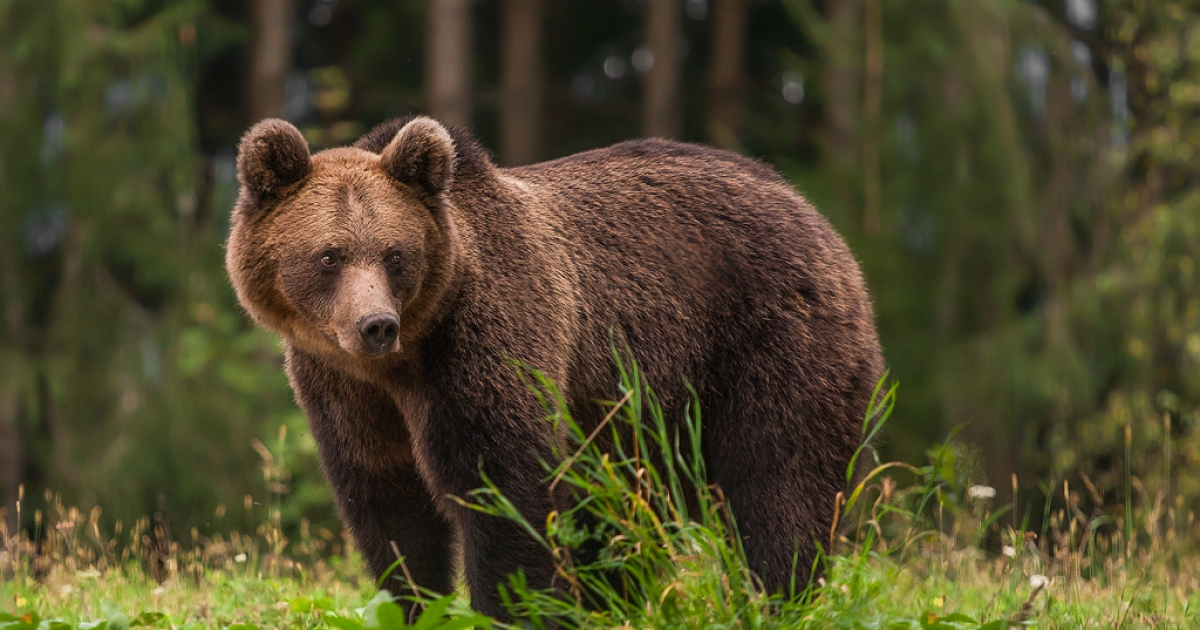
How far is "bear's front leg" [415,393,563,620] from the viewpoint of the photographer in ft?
15.0

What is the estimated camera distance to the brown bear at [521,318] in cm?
457

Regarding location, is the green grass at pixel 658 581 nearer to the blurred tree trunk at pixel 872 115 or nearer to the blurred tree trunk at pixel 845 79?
the blurred tree trunk at pixel 872 115

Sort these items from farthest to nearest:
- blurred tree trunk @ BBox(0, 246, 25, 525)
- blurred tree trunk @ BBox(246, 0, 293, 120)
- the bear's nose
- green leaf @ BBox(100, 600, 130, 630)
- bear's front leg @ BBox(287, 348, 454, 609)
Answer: blurred tree trunk @ BBox(246, 0, 293, 120), blurred tree trunk @ BBox(0, 246, 25, 525), bear's front leg @ BBox(287, 348, 454, 609), green leaf @ BBox(100, 600, 130, 630), the bear's nose

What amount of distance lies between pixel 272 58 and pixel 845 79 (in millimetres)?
7054

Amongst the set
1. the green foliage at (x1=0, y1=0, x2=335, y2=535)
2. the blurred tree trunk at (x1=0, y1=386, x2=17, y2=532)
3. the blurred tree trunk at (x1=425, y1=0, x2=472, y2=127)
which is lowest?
the blurred tree trunk at (x1=0, y1=386, x2=17, y2=532)

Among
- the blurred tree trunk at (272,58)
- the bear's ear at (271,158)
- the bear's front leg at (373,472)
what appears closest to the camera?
the bear's ear at (271,158)

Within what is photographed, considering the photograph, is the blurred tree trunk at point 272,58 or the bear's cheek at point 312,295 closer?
the bear's cheek at point 312,295

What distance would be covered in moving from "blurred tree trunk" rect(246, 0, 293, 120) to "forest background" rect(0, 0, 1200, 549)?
0.13ft

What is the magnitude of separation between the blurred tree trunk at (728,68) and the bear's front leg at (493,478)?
1212cm

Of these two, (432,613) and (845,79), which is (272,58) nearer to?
(845,79)

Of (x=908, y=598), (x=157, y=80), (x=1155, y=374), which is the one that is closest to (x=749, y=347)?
(x=908, y=598)

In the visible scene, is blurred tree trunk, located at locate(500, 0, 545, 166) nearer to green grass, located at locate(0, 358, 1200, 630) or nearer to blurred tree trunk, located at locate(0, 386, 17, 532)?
blurred tree trunk, located at locate(0, 386, 17, 532)

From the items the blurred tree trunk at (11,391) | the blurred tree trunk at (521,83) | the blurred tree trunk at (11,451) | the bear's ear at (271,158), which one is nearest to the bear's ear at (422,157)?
the bear's ear at (271,158)

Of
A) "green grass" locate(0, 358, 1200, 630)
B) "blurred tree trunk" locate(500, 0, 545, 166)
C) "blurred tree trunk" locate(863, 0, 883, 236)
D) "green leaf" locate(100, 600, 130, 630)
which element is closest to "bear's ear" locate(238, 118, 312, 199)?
"green grass" locate(0, 358, 1200, 630)
